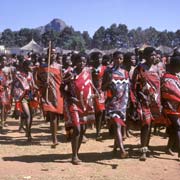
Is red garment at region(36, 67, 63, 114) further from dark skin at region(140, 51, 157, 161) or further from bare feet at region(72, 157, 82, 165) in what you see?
dark skin at region(140, 51, 157, 161)

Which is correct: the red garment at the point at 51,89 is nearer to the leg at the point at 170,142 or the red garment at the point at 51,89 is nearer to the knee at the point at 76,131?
the knee at the point at 76,131

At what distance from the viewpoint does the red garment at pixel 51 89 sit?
926cm

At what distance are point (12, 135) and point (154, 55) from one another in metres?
Answer: 4.76

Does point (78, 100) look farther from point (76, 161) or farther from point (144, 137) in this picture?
point (144, 137)

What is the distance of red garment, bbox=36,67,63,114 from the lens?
9.26m

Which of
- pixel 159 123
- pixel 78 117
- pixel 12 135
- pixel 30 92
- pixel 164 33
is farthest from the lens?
pixel 164 33

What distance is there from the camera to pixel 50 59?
362 inches

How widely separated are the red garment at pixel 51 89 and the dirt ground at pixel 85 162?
0.82 metres

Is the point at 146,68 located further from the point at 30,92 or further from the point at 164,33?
the point at 164,33

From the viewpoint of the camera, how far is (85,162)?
778 cm

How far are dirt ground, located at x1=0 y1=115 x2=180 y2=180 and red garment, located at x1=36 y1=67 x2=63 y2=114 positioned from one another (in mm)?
821

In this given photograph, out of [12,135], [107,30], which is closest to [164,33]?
→ [107,30]

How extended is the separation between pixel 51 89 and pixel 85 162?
6.87 feet

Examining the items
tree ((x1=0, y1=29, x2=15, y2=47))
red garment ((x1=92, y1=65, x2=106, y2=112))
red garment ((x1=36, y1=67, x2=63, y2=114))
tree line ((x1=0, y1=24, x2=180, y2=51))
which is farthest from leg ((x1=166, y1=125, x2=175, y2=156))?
tree ((x1=0, y1=29, x2=15, y2=47))
